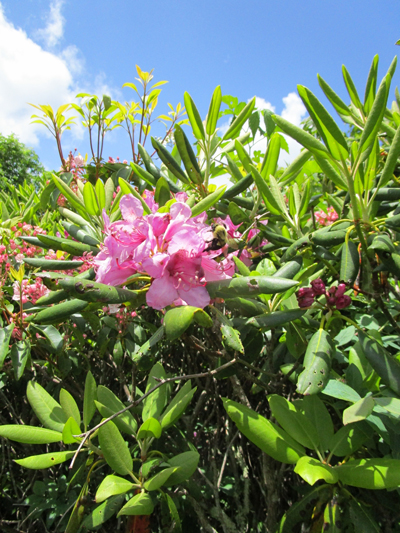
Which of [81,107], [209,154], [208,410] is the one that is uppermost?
[81,107]

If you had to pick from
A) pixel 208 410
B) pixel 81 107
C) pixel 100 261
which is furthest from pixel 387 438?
pixel 81 107

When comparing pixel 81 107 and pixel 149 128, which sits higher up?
pixel 81 107

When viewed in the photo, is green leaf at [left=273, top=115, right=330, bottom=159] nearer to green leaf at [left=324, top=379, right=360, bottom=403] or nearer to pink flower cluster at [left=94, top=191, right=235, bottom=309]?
pink flower cluster at [left=94, top=191, right=235, bottom=309]

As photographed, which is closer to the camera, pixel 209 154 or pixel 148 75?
pixel 209 154

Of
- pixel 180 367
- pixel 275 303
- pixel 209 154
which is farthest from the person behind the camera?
pixel 180 367

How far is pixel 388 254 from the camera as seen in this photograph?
953mm

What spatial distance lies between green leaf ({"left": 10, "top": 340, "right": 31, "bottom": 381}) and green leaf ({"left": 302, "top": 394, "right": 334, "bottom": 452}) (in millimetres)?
1037

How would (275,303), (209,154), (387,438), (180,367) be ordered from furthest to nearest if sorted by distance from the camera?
(180,367) < (209,154) < (275,303) < (387,438)

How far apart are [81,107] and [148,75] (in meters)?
0.48

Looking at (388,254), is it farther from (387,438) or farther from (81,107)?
A: (81,107)

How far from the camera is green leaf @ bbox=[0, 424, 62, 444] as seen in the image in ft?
3.50

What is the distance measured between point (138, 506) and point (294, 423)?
1.59 feet

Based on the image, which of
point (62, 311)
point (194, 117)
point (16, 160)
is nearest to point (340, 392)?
point (62, 311)

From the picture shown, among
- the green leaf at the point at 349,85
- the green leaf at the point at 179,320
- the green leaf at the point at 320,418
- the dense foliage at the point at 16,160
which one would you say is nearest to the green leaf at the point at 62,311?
the green leaf at the point at 179,320
